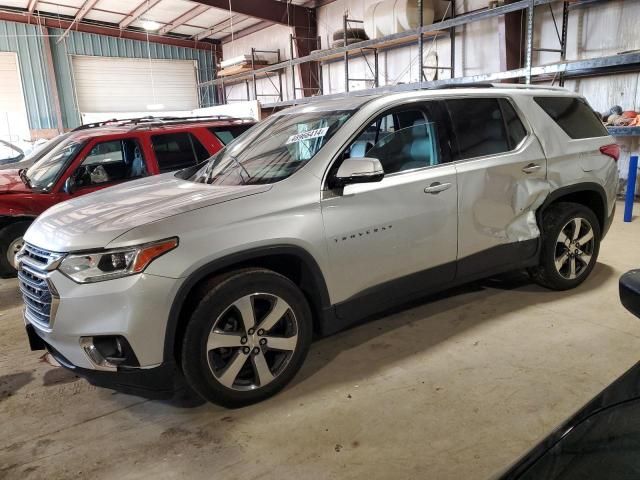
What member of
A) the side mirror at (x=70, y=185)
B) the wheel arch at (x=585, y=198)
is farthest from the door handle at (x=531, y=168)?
the side mirror at (x=70, y=185)

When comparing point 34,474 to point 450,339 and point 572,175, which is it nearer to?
point 450,339

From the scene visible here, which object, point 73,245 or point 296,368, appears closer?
point 73,245

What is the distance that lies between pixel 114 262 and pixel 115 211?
0.45 m

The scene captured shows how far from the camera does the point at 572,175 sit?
3.64 m

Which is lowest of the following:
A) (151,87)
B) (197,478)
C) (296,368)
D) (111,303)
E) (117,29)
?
(197,478)

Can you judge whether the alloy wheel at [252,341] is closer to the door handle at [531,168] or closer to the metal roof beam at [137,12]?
the door handle at [531,168]

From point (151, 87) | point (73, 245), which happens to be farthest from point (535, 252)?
point (151, 87)

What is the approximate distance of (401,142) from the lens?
3.04 meters

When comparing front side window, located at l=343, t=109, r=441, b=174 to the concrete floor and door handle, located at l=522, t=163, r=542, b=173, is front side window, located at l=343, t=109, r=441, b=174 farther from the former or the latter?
the concrete floor

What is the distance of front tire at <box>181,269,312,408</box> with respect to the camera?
2311mm

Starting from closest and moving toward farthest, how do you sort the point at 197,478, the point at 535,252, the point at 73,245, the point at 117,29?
the point at 197,478 → the point at 73,245 → the point at 535,252 → the point at 117,29

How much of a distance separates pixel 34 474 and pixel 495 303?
315 centimetres

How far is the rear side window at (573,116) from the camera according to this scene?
3.64m

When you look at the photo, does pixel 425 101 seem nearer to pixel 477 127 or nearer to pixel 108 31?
pixel 477 127
